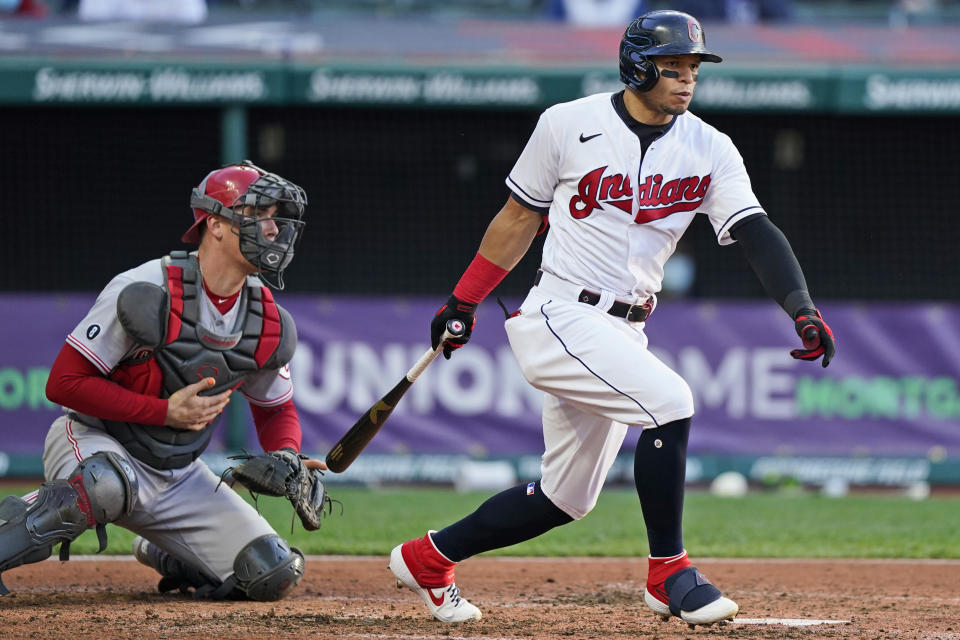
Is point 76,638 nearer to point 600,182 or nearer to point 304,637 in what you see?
point 304,637

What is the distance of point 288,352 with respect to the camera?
4.38 m

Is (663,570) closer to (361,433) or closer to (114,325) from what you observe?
(361,433)

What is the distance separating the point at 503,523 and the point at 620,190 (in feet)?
3.39

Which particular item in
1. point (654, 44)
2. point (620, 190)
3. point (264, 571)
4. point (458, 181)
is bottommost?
point (264, 571)

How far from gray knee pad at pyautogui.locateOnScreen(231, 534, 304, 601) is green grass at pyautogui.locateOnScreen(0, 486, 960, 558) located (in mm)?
1501

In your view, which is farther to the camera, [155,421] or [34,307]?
[34,307]

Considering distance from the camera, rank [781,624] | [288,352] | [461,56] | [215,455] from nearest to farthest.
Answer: [781,624]
[288,352]
[215,455]
[461,56]

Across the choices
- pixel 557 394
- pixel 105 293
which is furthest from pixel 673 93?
pixel 105 293

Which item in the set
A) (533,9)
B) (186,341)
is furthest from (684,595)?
(533,9)

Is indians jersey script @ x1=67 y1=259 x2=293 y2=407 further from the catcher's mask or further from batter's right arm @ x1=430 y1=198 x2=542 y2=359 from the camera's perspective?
batter's right arm @ x1=430 y1=198 x2=542 y2=359

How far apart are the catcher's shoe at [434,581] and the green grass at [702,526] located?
186 centimetres

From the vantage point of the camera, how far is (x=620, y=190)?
386 centimetres

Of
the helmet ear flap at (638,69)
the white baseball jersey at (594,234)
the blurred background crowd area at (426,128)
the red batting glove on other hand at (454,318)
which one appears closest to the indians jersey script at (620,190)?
the white baseball jersey at (594,234)

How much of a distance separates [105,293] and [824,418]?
575 cm
